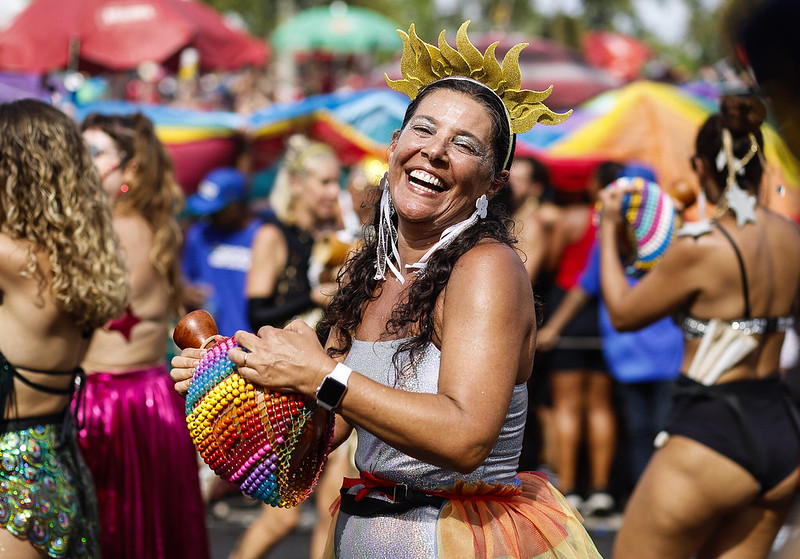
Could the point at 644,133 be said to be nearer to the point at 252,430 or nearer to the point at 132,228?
the point at 132,228

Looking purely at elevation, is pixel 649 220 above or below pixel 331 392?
below

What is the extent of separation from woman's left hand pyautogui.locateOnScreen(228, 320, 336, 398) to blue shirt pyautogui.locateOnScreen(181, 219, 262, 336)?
5239 millimetres

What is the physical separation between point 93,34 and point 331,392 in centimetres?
565

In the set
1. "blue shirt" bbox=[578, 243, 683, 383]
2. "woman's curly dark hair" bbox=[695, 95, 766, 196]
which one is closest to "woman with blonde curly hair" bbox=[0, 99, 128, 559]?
"woman's curly dark hair" bbox=[695, 95, 766, 196]

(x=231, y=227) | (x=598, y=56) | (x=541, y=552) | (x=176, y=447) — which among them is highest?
(x=541, y=552)

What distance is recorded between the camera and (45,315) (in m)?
3.29

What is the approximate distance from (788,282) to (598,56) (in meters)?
17.5

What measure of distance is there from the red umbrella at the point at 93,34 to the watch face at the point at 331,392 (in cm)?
A: 538

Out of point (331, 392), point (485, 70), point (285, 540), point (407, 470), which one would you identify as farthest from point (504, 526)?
point (285, 540)

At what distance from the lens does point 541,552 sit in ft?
7.82

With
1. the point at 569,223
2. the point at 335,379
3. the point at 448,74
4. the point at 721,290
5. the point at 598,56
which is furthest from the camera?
the point at 598,56

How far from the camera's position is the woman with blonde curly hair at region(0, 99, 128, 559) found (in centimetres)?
321

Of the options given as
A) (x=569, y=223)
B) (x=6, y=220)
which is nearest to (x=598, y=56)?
(x=569, y=223)

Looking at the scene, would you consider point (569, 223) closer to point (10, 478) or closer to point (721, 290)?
point (721, 290)
